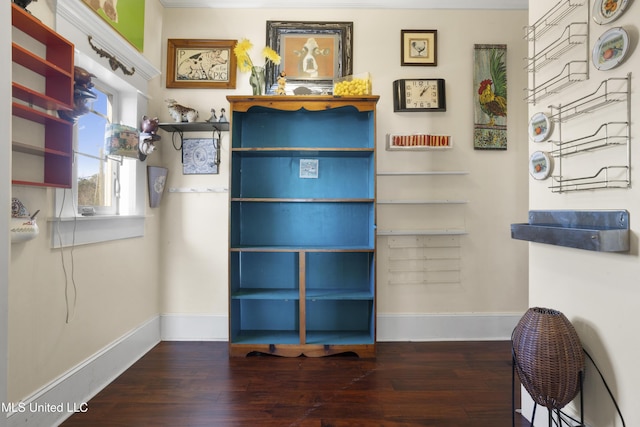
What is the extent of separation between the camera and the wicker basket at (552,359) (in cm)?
128

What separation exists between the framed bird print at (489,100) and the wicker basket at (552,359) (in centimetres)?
185

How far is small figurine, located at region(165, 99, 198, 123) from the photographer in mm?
2646

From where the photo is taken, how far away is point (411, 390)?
204 centimetres

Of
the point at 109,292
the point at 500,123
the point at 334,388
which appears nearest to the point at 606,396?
the point at 334,388

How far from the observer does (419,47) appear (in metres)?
2.84

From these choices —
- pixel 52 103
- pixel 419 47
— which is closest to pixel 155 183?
pixel 52 103

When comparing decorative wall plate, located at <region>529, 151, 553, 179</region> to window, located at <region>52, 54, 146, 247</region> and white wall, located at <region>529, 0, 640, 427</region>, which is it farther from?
window, located at <region>52, 54, 146, 247</region>

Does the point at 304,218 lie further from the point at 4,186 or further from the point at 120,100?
the point at 4,186

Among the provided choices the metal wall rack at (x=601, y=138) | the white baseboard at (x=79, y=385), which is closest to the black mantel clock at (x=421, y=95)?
the metal wall rack at (x=601, y=138)

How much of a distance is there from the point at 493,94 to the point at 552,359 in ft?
7.49

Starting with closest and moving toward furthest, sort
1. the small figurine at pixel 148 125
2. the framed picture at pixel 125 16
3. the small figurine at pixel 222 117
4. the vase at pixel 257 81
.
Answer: the framed picture at pixel 125 16 → the small figurine at pixel 148 125 → the vase at pixel 257 81 → the small figurine at pixel 222 117

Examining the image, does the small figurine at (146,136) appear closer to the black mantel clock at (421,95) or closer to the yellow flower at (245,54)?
the yellow flower at (245,54)

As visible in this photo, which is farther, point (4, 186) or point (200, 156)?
point (200, 156)

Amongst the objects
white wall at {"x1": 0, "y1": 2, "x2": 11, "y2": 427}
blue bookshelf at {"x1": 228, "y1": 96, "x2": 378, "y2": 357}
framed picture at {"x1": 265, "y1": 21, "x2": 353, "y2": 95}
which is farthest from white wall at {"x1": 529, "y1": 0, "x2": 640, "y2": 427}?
white wall at {"x1": 0, "y1": 2, "x2": 11, "y2": 427}
